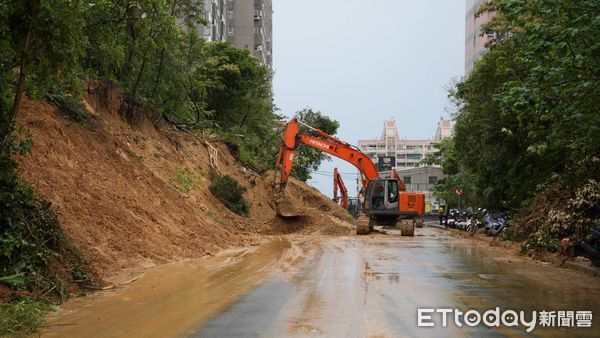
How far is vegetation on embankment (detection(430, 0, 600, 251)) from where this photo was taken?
9.78m

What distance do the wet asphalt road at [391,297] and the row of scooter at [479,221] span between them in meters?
9.14

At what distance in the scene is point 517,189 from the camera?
931 inches

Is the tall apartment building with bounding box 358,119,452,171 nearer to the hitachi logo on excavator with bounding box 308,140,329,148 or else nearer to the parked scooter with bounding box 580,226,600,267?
the hitachi logo on excavator with bounding box 308,140,329,148

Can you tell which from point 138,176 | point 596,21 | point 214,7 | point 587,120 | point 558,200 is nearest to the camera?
point 596,21

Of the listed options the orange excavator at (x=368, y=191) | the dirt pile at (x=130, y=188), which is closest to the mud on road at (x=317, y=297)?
the dirt pile at (x=130, y=188)

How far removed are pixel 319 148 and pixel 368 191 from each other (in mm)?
3349

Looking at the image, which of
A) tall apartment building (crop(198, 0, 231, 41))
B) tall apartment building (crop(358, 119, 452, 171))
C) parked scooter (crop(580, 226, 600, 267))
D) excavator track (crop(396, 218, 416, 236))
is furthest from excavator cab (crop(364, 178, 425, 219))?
tall apartment building (crop(358, 119, 452, 171))

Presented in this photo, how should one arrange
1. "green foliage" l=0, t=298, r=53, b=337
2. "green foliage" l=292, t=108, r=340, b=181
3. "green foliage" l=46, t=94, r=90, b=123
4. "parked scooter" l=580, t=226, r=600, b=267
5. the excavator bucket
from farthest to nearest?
1. "green foliage" l=292, t=108, r=340, b=181
2. the excavator bucket
3. "green foliage" l=46, t=94, r=90, b=123
4. "parked scooter" l=580, t=226, r=600, b=267
5. "green foliage" l=0, t=298, r=53, b=337

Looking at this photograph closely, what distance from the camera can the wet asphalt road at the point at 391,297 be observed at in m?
7.32

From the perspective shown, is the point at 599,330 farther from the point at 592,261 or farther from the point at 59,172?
the point at 59,172

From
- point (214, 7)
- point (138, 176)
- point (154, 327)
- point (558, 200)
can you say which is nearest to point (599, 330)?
point (154, 327)

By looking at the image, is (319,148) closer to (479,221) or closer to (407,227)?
(407,227)

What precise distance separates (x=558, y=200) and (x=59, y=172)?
1433 centimetres

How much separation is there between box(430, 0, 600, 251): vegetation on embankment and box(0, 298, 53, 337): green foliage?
27.4ft
